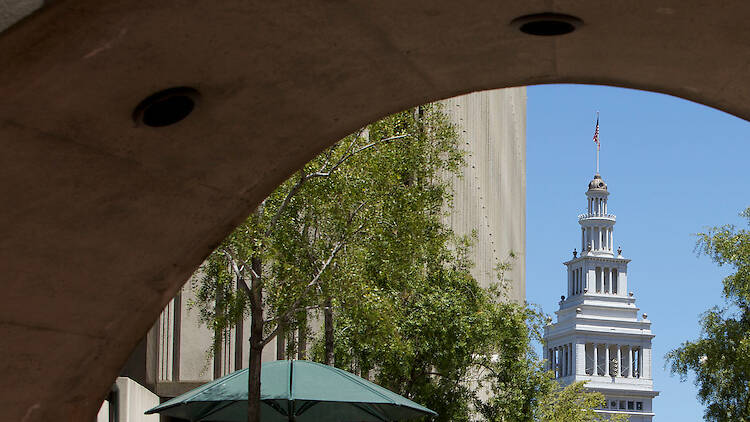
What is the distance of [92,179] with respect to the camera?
18.6 ft

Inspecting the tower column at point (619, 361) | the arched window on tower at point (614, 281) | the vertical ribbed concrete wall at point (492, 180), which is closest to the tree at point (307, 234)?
the vertical ribbed concrete wall at point (492, 180)

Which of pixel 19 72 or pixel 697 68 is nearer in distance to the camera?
pixel 19 72

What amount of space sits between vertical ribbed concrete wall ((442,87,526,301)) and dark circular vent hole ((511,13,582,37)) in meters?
36.0

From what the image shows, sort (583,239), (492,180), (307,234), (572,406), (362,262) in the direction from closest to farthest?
(307,234) < (362,262) < (572,406) < (492,180) < (583,239)

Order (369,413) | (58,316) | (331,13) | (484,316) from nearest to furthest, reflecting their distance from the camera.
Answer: (331,13) → (58,316) → (369,413) → (484,316)

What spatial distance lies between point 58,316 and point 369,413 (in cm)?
772

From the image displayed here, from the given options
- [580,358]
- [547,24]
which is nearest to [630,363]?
[580,358]

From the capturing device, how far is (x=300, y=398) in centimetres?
1227

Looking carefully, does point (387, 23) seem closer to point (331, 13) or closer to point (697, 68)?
point (331, 13)

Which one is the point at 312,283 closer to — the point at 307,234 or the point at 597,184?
the point at 307,234

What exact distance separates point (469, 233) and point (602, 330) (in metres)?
119

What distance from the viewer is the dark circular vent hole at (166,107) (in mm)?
5371

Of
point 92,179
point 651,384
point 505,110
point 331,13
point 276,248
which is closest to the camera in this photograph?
point 331,13

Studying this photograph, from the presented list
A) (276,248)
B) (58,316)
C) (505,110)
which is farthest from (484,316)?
Result: (505,110)
